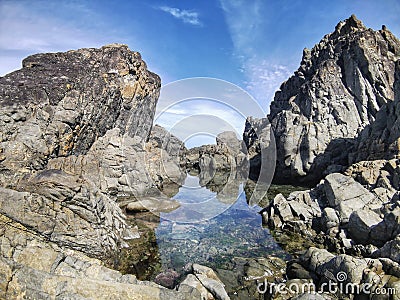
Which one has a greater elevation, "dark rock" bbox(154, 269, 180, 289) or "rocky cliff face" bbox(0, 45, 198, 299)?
"rocky cliff face" bbox(0, 45, 198, 299)

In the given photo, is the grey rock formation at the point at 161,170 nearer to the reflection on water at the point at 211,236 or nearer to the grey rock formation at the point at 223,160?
the reflection on water at the point at 211,236

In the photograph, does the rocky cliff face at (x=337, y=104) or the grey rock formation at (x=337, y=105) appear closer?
the grey rock formation at (x=337, y=105)

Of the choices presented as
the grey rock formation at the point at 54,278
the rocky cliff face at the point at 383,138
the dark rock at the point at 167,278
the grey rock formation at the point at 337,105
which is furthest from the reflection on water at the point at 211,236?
the grey rock formation at the point at 337,105

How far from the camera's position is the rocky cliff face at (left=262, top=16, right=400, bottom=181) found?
3934cm

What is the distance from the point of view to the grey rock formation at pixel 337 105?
39.2 m

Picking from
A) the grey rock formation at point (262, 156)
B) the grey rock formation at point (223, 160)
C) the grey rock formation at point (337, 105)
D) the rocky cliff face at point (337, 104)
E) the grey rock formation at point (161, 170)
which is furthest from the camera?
the grey rock formation at point (223, 160)

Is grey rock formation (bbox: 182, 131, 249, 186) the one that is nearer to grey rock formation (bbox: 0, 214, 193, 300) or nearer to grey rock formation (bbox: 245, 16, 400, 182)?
grey rock formation (bbox: 245, 16, 400, 182)

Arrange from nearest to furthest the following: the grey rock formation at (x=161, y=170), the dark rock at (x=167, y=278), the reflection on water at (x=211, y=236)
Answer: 1. the dark rock at (x=167, y=278)
2. the reflection on water at (x=211, y=236)
3. the grey rock formation at (x=161, y=170)

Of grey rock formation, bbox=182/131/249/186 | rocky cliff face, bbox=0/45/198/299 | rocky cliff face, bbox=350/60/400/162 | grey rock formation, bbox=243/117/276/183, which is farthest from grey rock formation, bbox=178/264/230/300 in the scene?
grey rock formation, bbox=182/131/249/186

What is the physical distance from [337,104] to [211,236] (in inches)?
1603

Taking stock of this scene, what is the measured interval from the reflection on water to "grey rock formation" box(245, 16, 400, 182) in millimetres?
16271

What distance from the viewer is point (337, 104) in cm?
4962

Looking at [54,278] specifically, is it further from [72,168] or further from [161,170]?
[161,170]

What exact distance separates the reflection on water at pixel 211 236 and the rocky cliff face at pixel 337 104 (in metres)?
16.3
